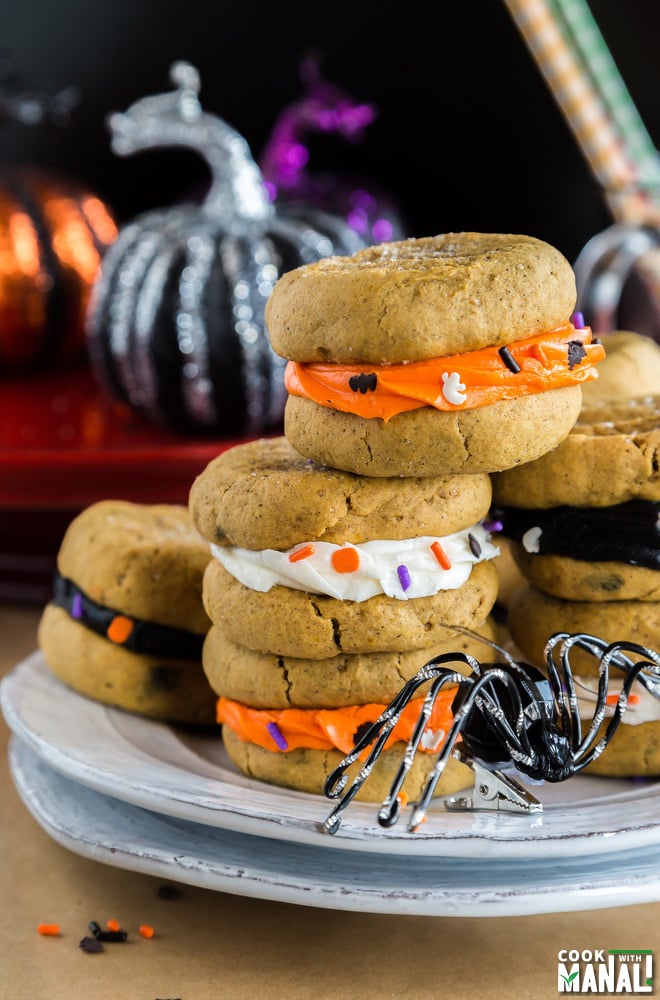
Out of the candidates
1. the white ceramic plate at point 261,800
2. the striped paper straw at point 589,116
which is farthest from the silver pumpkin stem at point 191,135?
the white ceramic plate at point 261,800

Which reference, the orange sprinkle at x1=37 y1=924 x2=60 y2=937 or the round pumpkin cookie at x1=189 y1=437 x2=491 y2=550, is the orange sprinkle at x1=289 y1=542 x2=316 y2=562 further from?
the orange sprinkle at x1=37 y1=924 x2=60 y2=937

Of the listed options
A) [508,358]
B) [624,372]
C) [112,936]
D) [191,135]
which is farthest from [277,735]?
[191,135]

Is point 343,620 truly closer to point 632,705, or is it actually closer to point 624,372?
point 632,705

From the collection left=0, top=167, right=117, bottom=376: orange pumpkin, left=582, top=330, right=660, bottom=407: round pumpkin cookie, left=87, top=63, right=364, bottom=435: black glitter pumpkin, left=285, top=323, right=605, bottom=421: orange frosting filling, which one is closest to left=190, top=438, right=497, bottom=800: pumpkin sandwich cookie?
left=285, top=323, right=605, bottom=421: orange frosting filling

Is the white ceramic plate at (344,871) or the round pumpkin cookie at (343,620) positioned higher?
the round pumpkin cookie at (343,620)

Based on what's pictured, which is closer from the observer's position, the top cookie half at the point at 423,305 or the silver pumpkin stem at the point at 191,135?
the top cookie half at the point at 423,305

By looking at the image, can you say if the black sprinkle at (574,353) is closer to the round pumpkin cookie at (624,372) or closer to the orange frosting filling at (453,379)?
the orange frosting filling at (453,379)

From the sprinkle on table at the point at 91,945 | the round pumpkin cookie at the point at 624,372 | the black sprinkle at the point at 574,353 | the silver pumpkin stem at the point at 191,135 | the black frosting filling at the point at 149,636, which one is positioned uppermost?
the silver pumpkin stem at the point at 191,135
